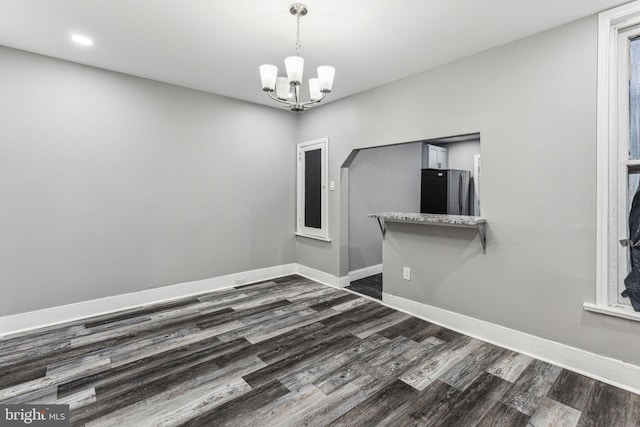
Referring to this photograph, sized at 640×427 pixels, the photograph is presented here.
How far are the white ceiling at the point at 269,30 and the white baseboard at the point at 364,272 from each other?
2.73m

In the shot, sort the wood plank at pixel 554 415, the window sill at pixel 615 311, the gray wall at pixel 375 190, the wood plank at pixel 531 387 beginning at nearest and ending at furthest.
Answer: the wood plank at pixel 554 415 < the wood plank at pixel 531 387 < the window sill at pixel 615 311 < the gray wall at pixel 375 190

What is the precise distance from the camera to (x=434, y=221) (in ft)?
9.63

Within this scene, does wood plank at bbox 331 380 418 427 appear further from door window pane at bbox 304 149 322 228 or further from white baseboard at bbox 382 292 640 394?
door window pane at bbox 304 149 322 228

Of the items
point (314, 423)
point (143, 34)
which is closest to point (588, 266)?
point (314, 423)

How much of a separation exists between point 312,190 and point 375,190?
991mm

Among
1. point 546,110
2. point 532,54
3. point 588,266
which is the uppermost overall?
point 532,54

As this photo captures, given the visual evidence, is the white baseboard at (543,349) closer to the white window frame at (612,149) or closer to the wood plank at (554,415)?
the white window frame at (612,149)

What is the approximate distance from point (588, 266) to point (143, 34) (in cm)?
383

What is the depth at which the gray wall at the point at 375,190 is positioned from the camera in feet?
15.0

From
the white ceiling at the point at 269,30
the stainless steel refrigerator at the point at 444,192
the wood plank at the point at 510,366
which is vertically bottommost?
the wood plank at the point at 510,366

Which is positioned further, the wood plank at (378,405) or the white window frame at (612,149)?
the white window frame at (612,149)

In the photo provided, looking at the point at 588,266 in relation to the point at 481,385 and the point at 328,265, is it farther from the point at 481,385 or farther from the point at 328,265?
the point at 328,265

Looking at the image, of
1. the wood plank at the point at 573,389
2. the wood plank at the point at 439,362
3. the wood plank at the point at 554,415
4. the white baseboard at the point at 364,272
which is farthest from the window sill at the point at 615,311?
the white baseboard at the point at 364,272

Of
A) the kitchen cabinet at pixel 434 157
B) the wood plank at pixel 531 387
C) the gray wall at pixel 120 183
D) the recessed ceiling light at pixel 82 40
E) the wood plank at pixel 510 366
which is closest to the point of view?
the wood plank at pixel 531 387
